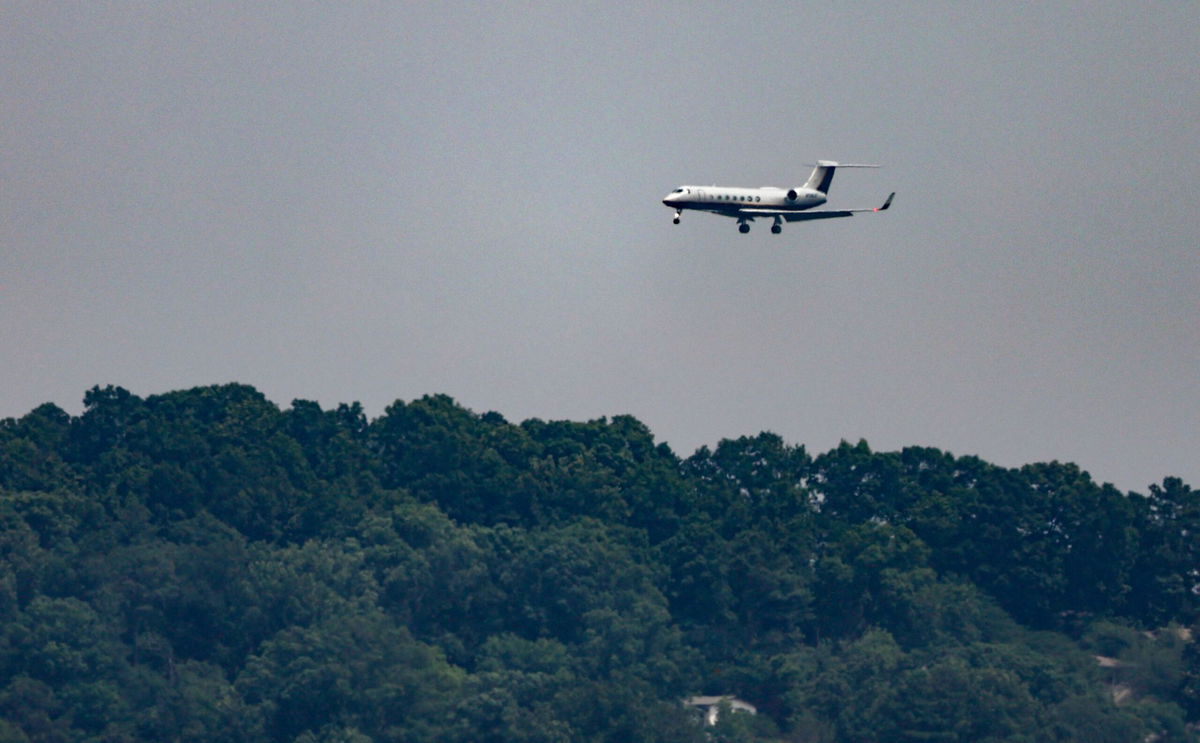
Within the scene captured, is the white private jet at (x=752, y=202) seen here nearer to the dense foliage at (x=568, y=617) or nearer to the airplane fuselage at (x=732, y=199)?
the airplane fuselage at (x=732, y=199)

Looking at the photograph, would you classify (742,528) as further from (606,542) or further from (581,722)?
(581,722)

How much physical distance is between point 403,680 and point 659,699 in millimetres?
16680

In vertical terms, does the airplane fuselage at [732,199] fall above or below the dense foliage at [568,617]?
above

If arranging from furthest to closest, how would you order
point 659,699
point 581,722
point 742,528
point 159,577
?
point 742,528 < point 159,577 < point 659,699 < point 581,722

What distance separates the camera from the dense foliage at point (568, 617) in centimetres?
15900

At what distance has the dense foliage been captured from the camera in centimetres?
15900

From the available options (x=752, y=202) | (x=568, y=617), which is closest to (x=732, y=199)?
(x=752, y=202)

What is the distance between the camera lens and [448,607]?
181750 millimetres

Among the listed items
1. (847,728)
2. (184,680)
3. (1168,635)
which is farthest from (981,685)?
(184,680)

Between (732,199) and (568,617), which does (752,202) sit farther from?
(568,617)

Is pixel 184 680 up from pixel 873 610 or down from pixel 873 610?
down

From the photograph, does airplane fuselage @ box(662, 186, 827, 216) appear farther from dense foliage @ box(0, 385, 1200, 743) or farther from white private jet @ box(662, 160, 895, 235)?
dense foliage @ box(0, 385, 1200, 743)

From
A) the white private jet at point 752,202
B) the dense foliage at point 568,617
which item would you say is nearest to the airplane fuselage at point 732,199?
the white private jet at point 752,202

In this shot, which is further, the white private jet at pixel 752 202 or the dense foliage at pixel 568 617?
the dense foliage at pixel 568 617
